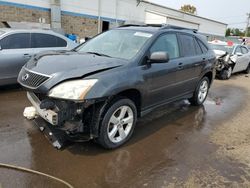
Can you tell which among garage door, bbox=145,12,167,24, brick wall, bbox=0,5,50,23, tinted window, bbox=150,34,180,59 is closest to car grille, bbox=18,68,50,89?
tinted window, bbox=150,34,180,59

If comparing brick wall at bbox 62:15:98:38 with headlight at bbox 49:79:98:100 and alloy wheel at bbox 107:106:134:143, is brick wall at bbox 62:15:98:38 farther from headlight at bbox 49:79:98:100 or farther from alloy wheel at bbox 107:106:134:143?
headlight at bbox 49:79:98:100

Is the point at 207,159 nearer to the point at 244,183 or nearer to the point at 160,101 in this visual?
the point at 244,183

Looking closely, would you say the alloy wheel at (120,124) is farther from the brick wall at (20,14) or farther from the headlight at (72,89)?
the brick wall at (20,14)

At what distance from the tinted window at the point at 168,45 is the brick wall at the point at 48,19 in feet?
43.7

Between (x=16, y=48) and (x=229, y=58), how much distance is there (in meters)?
8.67

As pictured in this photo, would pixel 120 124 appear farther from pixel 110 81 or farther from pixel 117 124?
pixel 110 81

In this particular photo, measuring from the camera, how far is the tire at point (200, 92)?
5884mm

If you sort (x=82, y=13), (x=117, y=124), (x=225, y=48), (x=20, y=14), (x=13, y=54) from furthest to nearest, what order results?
1. (x=82, y=13)
2. (x=20, y=14)
3. (x=225, y=48)
4. (x=13, y=54)
5. (x=117, y=124)

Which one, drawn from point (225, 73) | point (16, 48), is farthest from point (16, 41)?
point (225, 73)

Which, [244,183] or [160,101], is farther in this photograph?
[160,101]

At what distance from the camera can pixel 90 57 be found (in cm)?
380

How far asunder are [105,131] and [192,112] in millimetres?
3019

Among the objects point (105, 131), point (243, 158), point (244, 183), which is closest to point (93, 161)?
point (105, 131)

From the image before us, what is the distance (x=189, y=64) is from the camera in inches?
200
